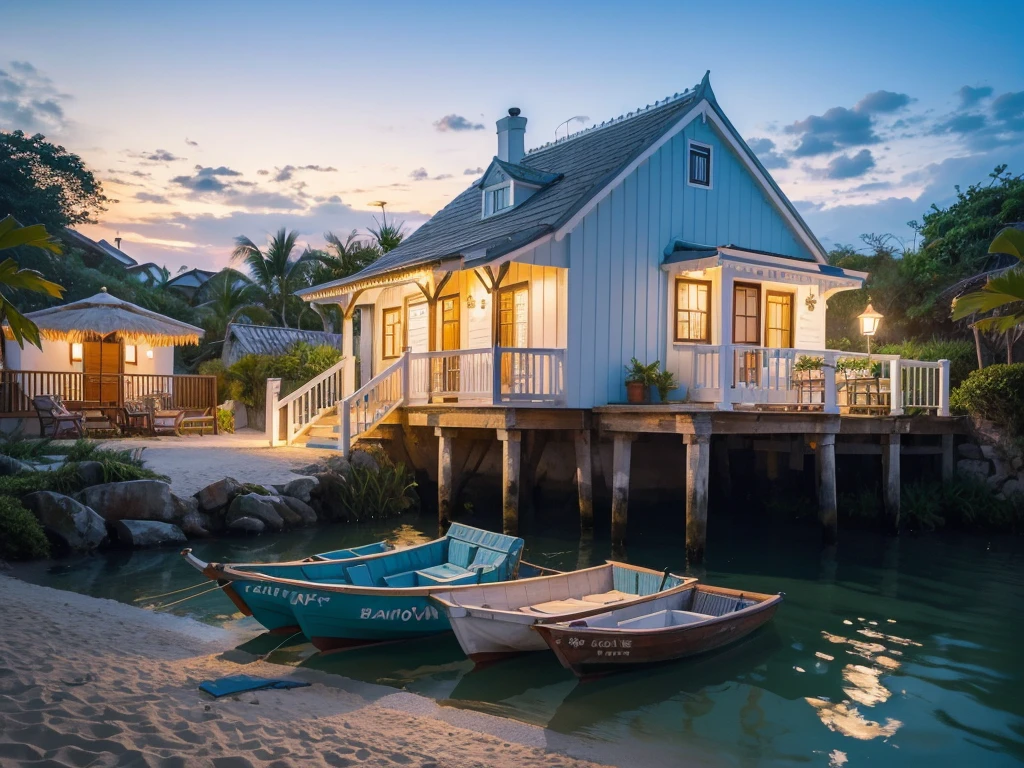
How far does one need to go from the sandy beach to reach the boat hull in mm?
984

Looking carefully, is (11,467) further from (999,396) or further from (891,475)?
(999,396)

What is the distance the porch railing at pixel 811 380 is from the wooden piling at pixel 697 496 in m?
0.88

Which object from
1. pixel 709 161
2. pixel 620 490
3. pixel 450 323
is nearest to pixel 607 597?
pixel 620 490

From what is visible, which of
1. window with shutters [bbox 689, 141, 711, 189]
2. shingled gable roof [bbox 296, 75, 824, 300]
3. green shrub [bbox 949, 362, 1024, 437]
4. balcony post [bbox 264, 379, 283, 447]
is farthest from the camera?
balcony post [bbox 264, 379, 283, 447]

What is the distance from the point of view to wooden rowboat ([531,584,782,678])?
742cm

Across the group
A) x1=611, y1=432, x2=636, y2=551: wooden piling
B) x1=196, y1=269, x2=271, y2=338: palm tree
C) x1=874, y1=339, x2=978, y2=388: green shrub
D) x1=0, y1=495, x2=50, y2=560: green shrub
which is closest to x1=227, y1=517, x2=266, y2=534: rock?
x1=0, y1=495, x2=50, y2=560: green shrub

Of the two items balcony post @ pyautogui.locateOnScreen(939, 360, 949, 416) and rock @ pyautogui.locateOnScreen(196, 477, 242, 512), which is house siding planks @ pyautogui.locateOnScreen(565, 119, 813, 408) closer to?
balcony post @ pyautogui.locateOnScreen(939, 360, 949, 416)

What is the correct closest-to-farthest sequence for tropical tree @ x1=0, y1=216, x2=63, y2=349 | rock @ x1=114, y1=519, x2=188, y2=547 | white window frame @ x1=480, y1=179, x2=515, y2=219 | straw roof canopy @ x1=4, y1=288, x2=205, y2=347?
tropical tree @ x1=0, y1=216, x2=63, y2=349, rock @ x1=114, y1=519, x2=188, y2=547, white window frame @ x1=480, y1=179, x2=515, y2=219, straw roof canopy @ x1=4, y1=288, x2=205, y2=347

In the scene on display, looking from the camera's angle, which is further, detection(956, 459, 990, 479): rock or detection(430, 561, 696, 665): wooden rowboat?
detection(956, 459, 990, 479): rock

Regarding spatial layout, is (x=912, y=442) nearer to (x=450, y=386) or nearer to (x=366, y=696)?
(x=450, y=386)

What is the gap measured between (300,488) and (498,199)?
7.54m

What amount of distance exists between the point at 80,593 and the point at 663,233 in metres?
11.5

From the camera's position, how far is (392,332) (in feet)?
68.1

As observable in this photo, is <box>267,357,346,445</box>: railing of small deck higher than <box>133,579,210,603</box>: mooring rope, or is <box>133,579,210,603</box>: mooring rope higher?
<box>267,357,346,445</box>: railing of small deck
